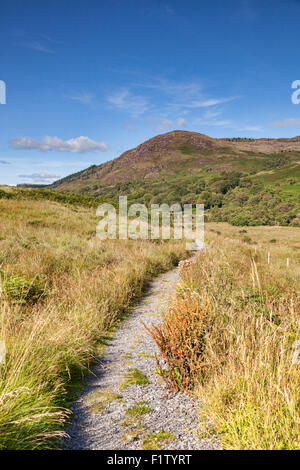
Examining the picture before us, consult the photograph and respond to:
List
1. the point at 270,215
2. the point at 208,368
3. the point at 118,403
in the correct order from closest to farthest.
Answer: the point at 118,403
the point at 208,368
the point at 270,215

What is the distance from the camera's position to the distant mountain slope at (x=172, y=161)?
13650 centimetres

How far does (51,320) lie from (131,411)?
2181 millimetres

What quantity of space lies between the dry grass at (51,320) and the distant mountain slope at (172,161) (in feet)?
378

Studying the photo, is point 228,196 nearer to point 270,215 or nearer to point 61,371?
point 270,215

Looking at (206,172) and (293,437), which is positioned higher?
(206,172)

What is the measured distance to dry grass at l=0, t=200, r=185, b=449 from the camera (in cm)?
239

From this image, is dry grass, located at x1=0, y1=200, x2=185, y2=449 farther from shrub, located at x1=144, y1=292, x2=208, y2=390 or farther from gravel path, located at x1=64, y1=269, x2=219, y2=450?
shrub, located at x1=144, y1=292, x2=208, y2=390

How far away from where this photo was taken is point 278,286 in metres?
7.06

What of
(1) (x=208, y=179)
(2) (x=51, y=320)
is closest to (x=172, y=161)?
(1) (x=208, y=179)

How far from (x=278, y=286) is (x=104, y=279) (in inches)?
176

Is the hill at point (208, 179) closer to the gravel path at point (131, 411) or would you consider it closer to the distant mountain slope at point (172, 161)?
the distant mountain slope at point (172, 161)

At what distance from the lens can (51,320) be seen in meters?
4.44

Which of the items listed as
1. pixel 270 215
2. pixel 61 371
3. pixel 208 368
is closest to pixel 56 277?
pixel 61 371

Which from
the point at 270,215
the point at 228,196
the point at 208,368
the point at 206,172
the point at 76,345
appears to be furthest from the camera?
the point at 206,172
